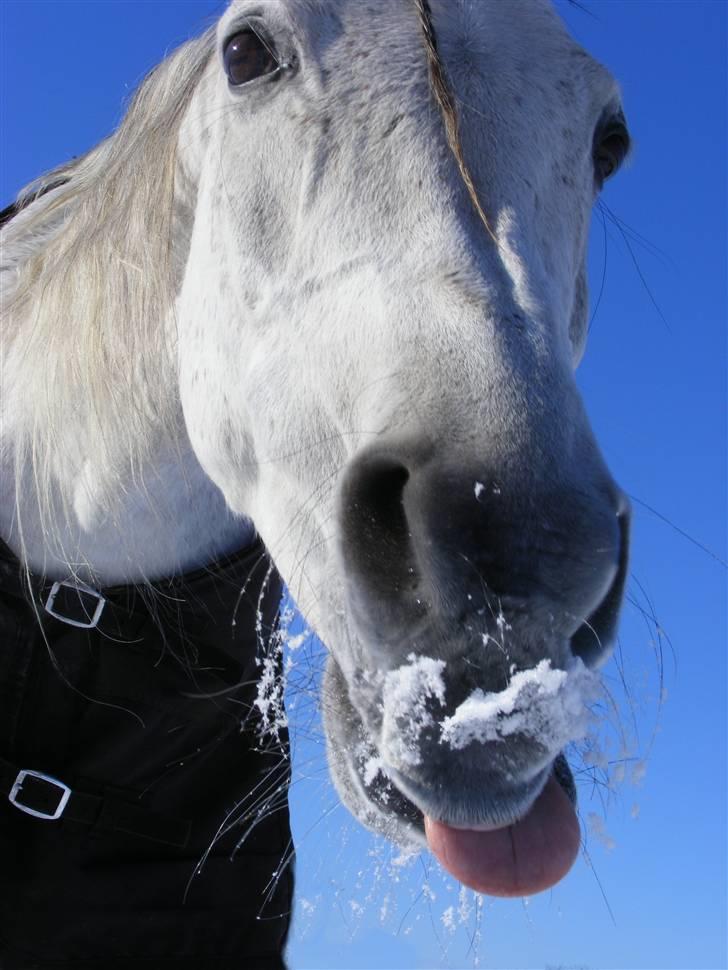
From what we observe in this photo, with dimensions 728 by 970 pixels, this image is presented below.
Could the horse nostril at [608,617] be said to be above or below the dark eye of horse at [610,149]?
below

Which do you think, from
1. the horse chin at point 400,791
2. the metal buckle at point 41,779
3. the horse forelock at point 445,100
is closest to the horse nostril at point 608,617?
the horse chin at point 400,791

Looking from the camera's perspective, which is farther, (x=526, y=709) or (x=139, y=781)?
(x=139, y=781)

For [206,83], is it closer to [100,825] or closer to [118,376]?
[118,376]

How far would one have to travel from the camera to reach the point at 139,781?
2.87 metres

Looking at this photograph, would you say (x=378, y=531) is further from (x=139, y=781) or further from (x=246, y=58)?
(x=139, y=781)

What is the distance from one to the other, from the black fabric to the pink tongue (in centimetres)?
129

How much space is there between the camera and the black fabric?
2.70 meters

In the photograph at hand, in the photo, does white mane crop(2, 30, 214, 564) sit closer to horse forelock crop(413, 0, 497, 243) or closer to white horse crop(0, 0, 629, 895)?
white horse crop(0, 0, 629, 895)

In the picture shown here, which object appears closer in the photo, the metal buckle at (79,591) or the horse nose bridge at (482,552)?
the horse nose bridge at (482,552)

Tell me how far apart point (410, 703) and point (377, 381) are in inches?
21.2

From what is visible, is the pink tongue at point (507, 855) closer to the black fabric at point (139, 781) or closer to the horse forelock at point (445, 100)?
the horse forelock at point (445, 100)

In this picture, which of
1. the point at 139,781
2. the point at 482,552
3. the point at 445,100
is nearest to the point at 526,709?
the point at 482,552

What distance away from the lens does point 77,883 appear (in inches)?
107

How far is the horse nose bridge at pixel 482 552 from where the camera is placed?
1319 millimetres
